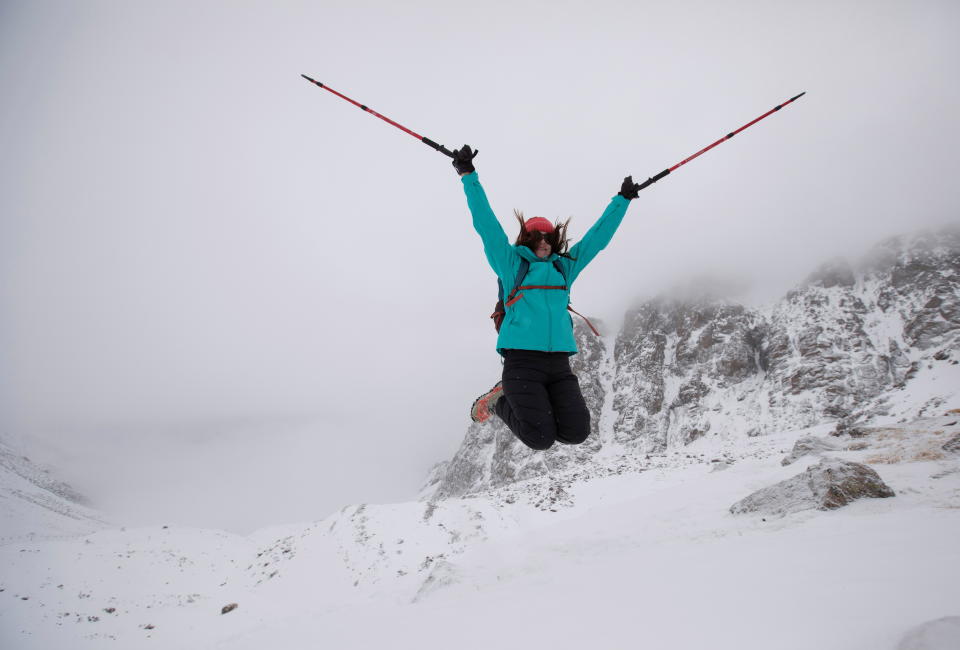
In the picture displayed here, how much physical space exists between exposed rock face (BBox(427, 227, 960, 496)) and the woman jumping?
45.4 meters

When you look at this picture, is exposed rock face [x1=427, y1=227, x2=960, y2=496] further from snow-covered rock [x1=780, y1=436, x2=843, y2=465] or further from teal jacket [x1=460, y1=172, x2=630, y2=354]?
teal jacket [x1=460, y1=172, x2=630, y2=354]

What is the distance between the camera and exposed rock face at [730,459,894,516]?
5.72 metres

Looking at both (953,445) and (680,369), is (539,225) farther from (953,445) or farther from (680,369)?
(680,369)

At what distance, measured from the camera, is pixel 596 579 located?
4.23 m

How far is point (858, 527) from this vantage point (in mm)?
4465

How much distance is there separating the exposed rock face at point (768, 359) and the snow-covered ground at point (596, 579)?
40.3 metres

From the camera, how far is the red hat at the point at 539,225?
5863 mm

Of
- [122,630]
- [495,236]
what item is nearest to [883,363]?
[495,236]

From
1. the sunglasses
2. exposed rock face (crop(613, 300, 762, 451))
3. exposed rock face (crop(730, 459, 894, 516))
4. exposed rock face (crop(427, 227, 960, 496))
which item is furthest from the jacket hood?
exposed rock face (crop(613, 300, 762, 451))

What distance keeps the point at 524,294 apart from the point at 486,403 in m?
2.14

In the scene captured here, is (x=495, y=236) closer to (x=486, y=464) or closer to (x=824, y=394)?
(x=824, y=394)

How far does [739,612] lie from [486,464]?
75942mm

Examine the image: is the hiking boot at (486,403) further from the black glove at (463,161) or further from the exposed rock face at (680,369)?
the exposed rock face at (680,369)

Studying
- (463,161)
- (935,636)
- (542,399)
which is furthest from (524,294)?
(935,636)
